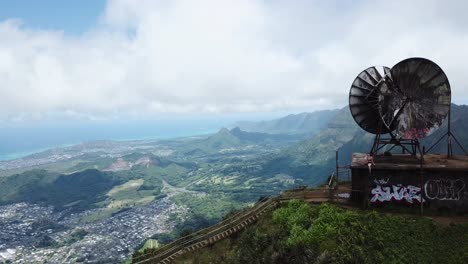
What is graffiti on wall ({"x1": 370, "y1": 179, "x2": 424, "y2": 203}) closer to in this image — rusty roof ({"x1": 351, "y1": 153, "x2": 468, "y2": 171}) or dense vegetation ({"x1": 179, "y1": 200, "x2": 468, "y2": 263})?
Result: rusty roof ({"x1": 351, "y1": 153, "x2": 468, "y2": 171})

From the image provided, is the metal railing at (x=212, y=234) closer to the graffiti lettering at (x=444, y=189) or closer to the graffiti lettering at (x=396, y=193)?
the graffiti lettering at (x=396, y=193)

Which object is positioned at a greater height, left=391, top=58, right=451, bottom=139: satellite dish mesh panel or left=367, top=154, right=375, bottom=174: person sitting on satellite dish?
left=391, top=58, right=451, bottom=139: satellite dish mesh panel

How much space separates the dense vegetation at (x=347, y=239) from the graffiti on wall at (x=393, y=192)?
9.90 feet

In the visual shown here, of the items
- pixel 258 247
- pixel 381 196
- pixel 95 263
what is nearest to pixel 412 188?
pixel 381 196

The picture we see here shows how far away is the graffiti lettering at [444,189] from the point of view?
121 ft

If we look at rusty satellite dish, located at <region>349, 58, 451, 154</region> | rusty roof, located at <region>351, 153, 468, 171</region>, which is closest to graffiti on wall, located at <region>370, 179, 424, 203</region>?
rusty roof, located at <region>351, 153, 468, 171</region>

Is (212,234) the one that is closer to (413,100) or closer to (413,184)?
(413,184)

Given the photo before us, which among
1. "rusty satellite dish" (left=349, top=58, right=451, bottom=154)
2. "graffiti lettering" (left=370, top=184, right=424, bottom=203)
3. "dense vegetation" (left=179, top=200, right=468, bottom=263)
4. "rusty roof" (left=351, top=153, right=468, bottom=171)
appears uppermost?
"rusty satellite dish" (left=349, top=58, right=451, bottom=154)

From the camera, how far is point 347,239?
32.5m

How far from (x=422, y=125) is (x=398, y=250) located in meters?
15.8

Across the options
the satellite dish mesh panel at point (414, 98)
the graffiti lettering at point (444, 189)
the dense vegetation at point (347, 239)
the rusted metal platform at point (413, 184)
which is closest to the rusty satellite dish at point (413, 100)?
the satellite dish mesh panel at point (414, 98)

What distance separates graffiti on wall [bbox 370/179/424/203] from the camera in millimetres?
38125

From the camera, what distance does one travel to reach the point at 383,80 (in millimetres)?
42906

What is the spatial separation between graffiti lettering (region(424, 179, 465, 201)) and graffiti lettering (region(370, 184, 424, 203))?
1026 mm
